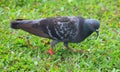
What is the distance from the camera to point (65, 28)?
260 inches

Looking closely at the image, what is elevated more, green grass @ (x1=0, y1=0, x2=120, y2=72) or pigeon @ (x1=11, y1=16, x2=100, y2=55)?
pigeon @ (x1=11, y1=16, x2=100, y2=55)

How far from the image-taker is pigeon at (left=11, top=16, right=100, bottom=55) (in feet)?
21.6

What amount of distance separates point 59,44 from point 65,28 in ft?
3.02

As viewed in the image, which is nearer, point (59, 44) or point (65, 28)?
point (65, 28)

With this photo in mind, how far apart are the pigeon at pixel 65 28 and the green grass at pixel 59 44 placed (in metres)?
0.43

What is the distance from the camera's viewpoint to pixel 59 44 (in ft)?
24.5

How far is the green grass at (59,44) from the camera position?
21.5 ft

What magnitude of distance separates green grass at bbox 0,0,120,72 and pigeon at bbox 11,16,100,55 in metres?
0.43

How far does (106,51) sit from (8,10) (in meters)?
3.04

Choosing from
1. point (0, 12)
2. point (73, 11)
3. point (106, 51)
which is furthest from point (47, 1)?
point (106, 51)

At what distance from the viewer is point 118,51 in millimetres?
7160

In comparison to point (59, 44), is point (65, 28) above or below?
above

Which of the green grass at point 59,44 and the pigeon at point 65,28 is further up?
the pigeon at point 65,28

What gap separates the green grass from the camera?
6539 mm
